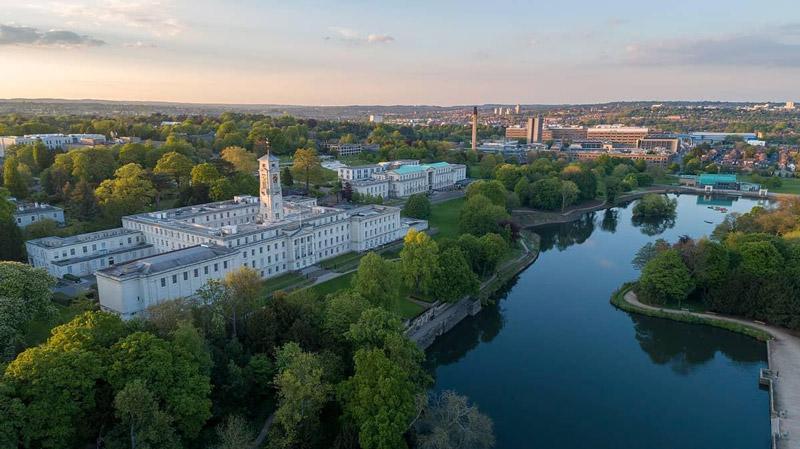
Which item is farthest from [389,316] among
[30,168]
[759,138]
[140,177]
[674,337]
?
[759,138]

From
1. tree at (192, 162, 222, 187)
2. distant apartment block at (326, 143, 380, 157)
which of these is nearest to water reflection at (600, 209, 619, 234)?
tree at (192, 162, 222, 187)

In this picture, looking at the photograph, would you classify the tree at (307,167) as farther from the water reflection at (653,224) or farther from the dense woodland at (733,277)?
the dense woodland at (733,277)

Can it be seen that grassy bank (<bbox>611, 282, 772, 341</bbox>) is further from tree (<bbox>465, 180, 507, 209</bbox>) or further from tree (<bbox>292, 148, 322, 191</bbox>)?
tree (<bbox>292, 148, 322, 191</bbox>)

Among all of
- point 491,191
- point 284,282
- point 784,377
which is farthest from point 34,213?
point 784,377

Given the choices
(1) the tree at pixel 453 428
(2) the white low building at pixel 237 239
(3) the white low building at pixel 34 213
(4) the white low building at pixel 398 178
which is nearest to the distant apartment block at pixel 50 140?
(3) the white low building at pixel 34 213

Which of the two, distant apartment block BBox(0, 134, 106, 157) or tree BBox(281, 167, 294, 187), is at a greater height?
distant apartment block BBox(0, 134, 106, 157)

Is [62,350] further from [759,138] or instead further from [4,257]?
[759,138]
